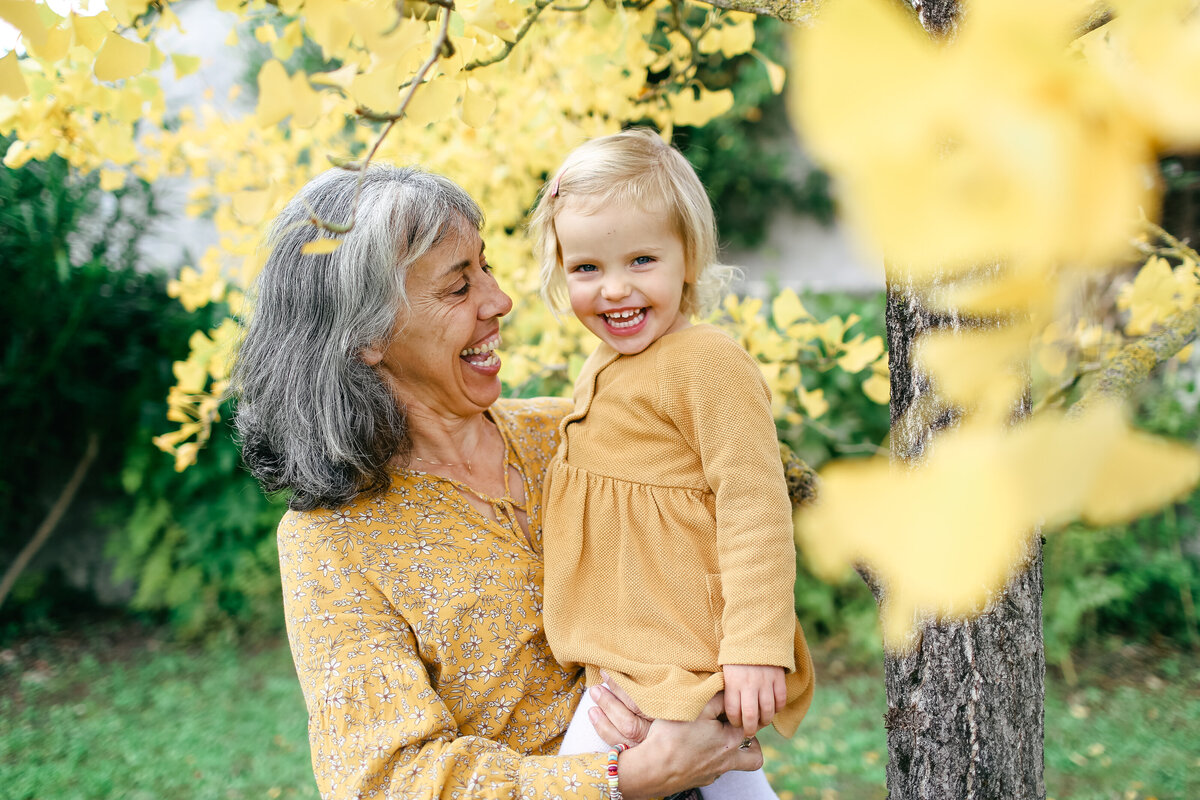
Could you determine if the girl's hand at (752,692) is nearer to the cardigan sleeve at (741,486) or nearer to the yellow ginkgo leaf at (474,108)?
the cardigan sleeve at (741,486)

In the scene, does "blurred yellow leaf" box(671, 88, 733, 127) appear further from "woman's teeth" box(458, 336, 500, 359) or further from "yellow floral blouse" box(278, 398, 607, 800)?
"yellow floral blouse" box(278, 398, 607, 800)

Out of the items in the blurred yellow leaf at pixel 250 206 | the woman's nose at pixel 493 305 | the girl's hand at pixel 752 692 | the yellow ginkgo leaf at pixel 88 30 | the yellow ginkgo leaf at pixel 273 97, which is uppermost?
the yellow ginkgo leaf at pixel 88 30

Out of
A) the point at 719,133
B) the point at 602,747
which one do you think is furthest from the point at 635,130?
the point at 719,133

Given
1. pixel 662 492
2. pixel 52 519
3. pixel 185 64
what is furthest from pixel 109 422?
pixel 662 492

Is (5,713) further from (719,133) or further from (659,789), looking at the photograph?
(719,133)

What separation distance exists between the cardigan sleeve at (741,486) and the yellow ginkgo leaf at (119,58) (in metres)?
0.86

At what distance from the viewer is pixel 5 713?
3770mm

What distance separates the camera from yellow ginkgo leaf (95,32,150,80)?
996 millimetres

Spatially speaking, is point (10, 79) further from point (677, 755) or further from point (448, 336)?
point (677, 755)

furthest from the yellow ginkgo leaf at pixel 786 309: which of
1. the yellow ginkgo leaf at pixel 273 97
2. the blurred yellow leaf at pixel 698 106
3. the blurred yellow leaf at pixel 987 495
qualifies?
the blurred yellow leaf at pixel 987 495

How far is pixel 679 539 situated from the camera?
139cm

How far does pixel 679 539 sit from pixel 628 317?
39cm

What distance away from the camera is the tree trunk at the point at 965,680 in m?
1.15

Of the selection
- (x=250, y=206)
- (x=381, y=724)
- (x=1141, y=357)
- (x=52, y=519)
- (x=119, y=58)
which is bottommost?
(x=52, y=519)
